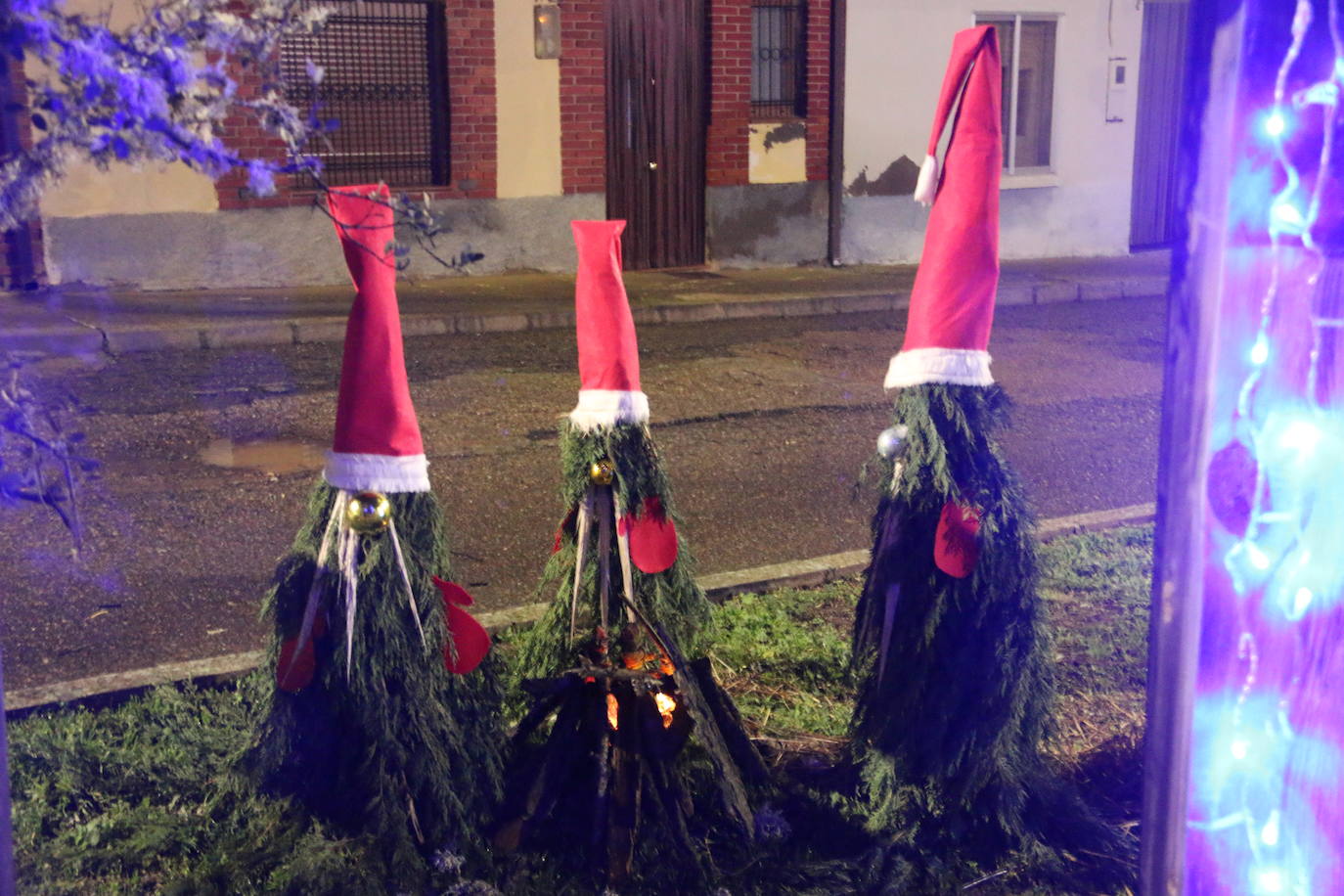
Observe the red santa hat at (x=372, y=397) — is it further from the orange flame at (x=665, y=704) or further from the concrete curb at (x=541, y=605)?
the concrete curb at (x=541, y=605)

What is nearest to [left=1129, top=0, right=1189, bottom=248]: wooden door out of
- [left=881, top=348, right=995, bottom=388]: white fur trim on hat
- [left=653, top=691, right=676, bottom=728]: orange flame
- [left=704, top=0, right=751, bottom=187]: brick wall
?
[left=704, top=0, right=751, bottom=187]: brick wall

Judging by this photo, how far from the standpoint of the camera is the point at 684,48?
14086 millimetres

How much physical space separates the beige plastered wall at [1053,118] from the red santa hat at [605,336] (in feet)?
39.2

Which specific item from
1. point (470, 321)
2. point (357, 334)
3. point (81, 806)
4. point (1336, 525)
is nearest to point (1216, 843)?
point (1336, 525)

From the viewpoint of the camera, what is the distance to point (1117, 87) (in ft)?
53.2

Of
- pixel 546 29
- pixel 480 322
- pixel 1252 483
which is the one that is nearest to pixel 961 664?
pixel 1252 483

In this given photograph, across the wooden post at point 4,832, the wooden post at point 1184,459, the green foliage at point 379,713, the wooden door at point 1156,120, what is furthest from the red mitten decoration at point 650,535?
the wooden door at point 1156,120

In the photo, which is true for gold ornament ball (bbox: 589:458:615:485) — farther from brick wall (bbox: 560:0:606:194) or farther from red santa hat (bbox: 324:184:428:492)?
brick wall (bbox: 560:0:606:194)

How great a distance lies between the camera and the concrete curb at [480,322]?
9766mm

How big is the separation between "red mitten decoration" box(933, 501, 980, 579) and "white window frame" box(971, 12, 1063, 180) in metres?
13.3

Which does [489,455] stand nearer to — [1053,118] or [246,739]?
[246,739]

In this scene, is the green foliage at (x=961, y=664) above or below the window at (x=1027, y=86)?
below

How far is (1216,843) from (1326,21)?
132 centimetres

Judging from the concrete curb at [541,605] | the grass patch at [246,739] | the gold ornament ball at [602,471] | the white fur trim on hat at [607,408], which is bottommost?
the grass patch at [246,739]
